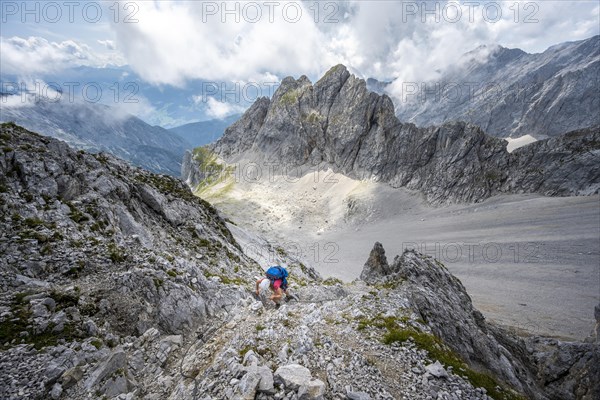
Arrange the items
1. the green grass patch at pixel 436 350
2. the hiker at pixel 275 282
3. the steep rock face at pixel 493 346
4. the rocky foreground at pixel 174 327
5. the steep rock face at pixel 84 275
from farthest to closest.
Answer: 1. the steep rock face at pixel 493 346
2. the hiker at pixel 275 282
3. the steep rock face at pixel 84 275
4. the green grass patch at pixel 436 350
5. the rocky foreground at pixel 174 327

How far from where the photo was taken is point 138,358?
10.3 meters

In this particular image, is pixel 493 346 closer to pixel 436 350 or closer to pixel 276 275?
pixel 436 350

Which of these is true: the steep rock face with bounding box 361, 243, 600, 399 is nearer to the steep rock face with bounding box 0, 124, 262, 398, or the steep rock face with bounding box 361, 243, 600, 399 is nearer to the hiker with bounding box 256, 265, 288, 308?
the hiker with bounding box 256, 265, 288, 308

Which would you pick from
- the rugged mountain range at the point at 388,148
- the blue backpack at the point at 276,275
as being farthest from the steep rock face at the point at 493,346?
the rugged mountain range at the point at 388,148

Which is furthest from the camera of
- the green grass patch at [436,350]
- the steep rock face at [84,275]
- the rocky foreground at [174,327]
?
the steep rock face at [84,275]

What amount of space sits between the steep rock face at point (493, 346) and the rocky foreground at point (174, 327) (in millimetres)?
125

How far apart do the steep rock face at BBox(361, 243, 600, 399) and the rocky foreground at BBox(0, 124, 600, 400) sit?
0.13 metres

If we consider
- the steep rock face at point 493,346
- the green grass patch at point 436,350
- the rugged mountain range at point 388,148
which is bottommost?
the steep rock face at point 493,346

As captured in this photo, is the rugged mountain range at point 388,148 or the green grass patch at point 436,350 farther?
the rugged mountain range at point 388,148

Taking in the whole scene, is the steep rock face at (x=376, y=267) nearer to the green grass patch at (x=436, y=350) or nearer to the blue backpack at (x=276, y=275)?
the blue backpack at (x=276, y=275)

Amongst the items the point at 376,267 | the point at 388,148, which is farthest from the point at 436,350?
the point at 388,148

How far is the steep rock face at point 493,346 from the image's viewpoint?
56.2 ft

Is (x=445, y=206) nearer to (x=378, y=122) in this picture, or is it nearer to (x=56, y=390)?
(x=378, y=122)

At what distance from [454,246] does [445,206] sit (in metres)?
40.8
